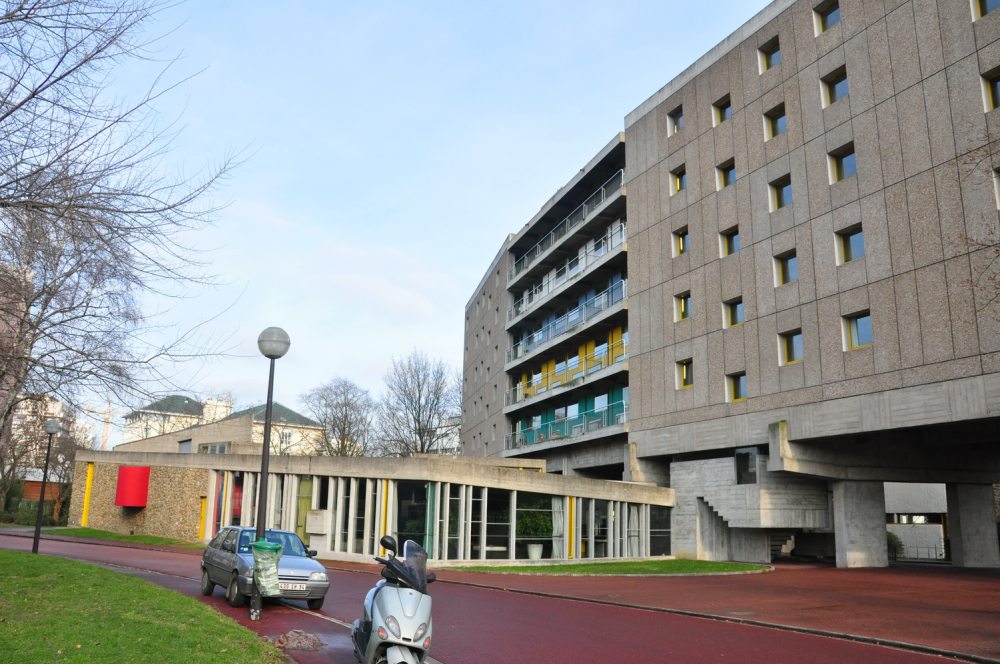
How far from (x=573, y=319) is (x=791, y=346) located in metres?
16.0

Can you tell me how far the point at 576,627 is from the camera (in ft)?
43.7

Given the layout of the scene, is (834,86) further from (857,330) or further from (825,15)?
(857,330)

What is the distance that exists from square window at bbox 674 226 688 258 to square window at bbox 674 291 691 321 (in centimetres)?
184

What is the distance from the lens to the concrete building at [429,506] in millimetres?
28219

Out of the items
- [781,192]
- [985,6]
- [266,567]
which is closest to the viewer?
[266,567]

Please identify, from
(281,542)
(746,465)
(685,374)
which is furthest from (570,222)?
(281,542)

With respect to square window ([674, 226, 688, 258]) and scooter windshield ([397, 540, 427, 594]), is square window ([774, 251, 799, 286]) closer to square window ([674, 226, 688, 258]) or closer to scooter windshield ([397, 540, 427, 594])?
square window ([674, 226, 688, 258])

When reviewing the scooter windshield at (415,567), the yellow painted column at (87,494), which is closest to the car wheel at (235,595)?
the scooter windshield at (415,567)

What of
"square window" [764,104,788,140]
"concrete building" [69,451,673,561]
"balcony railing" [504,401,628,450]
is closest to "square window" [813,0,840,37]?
"square window" [764,104,788,140]

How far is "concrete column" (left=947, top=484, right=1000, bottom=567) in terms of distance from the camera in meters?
31.0

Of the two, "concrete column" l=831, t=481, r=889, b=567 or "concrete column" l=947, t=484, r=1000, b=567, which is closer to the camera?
"concrete column" l=831, t=481, r=889, b=567

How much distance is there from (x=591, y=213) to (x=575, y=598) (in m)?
27.4

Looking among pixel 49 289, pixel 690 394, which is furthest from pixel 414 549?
pixel 690 394

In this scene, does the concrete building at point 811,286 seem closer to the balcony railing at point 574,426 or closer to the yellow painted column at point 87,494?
the balcony railing at point 574,426
